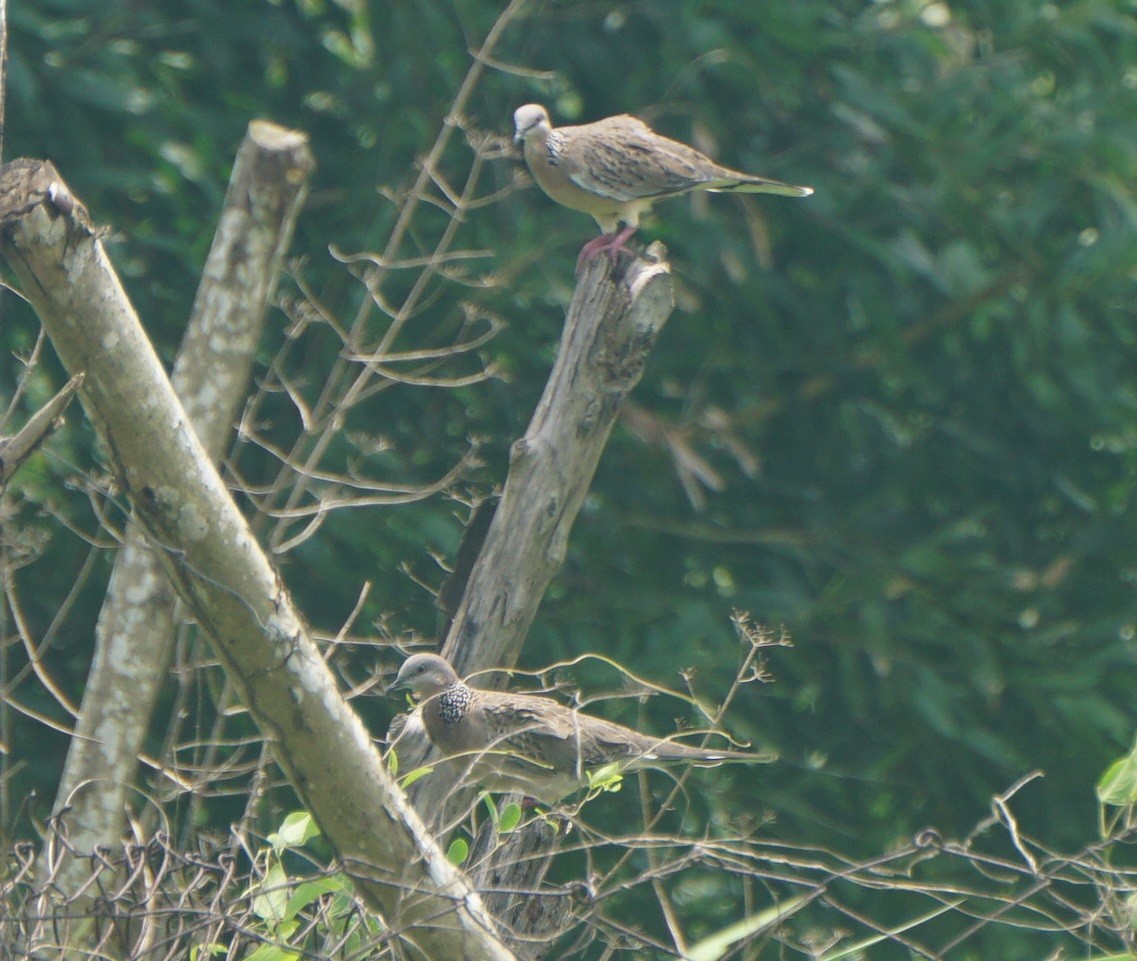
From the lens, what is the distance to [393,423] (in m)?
5.81

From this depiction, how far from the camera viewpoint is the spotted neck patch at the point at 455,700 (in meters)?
3.91

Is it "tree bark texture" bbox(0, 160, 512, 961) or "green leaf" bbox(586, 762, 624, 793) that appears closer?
"tree bark texture" bbox(0, 160, 512, 961)

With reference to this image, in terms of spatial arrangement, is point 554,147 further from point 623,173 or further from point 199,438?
point 199,438

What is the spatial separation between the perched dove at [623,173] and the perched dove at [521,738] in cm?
135

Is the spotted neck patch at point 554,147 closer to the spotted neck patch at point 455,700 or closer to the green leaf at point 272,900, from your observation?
the spotted neck patch at point 455,700

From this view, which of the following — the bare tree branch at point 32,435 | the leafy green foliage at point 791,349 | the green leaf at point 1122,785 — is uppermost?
the bare tree branch at point 32,435

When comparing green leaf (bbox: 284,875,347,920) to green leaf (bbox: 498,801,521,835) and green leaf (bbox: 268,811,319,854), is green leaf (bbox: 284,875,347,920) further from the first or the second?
green leaf (bbox: 498,801,521,835)

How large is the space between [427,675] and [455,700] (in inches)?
4.3

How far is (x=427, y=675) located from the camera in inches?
→ 157

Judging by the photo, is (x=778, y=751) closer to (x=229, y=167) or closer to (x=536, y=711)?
(x=536, y=711)

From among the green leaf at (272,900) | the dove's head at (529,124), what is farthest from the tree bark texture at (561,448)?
the dove's head at (529,124)

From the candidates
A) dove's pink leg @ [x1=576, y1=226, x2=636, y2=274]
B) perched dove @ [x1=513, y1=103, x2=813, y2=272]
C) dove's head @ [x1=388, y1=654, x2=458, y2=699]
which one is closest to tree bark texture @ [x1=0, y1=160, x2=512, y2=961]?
dove's head @ [x1=388, y1=654, x2=458, y2=699]

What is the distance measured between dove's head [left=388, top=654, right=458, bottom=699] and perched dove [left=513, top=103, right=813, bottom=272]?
1.31 metres

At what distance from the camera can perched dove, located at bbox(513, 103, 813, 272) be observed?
470cm
